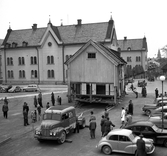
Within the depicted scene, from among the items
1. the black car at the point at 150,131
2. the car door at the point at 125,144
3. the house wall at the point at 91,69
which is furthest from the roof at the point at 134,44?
the car door at the point at 125,144

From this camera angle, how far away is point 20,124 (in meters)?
20.8

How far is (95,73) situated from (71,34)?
3178 centimetres

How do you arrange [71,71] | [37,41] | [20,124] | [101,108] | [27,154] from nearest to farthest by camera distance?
[27,154] → [20,124] → [101,108] → [71,71] → [37,41]

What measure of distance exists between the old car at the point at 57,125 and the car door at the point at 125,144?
4.03 metres

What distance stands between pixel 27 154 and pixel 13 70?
51.8 meters

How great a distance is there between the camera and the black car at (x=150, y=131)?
13.7 metres

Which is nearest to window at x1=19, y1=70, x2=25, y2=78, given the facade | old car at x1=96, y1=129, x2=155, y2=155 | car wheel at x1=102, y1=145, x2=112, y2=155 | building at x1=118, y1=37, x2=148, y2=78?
the facade

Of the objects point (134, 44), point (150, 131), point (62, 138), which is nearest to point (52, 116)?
point (62, 138)

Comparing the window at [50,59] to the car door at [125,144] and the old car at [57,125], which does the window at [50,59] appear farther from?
the car door at [125,144]

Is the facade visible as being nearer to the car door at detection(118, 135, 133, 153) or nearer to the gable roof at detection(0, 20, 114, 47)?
the gable roof at detection(0, 20, 114, 47)

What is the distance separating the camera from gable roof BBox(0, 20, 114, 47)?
5409 centimetres

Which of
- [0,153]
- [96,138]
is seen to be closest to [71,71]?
[96,138]

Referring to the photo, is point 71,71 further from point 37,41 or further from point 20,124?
point 37,41

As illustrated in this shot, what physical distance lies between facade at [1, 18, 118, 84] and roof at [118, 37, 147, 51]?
28712 millimetres
